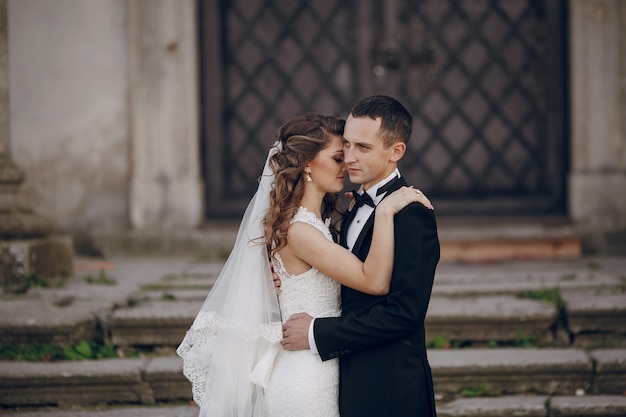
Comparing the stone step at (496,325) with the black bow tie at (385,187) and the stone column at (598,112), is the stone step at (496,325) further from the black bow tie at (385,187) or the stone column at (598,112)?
the stone column at (598,112)

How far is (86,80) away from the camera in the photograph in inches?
310

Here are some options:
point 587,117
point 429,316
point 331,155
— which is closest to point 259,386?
point 331,155

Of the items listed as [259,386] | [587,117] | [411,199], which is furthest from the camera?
[587,117]

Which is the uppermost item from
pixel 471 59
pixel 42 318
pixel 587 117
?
pixel 471 59

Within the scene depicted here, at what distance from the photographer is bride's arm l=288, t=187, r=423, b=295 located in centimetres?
316

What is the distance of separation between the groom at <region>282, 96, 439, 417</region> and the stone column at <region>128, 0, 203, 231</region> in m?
4.68

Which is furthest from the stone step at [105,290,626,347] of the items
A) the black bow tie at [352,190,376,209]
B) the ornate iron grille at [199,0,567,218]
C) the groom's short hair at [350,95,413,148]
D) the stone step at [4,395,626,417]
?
the ornate iron grille at [199,0,567,218]

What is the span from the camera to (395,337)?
10.4 ft

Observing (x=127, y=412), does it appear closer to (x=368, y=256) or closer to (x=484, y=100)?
(x=368, y=256)

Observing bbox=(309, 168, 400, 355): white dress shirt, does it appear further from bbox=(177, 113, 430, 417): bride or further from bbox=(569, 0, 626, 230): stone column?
bbox=(569, 0, 626, 230): stone column

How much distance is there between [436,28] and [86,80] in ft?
11.5

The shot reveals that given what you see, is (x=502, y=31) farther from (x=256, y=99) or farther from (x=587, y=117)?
(x=256, y=99)

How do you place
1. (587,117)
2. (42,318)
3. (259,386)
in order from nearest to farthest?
(259,386)
(42,318)
(587,117)

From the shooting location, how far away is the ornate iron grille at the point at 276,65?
801 cm
